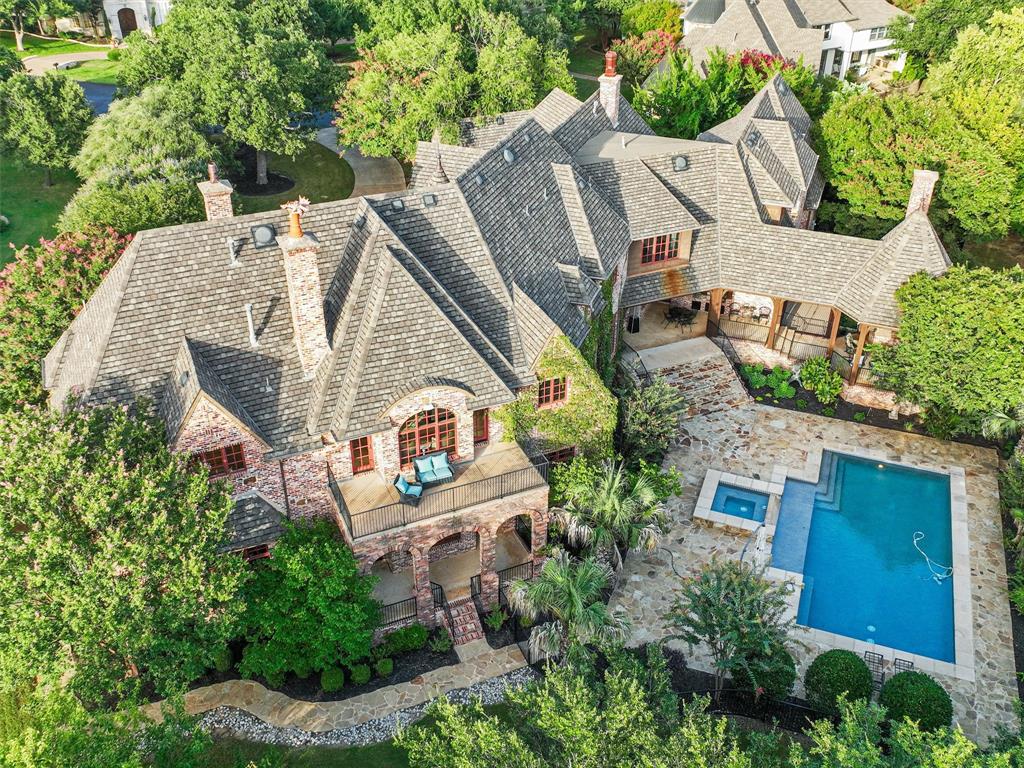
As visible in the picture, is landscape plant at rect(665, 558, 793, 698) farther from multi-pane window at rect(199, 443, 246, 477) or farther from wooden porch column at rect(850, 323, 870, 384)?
wooden porch column at rect(850, 323, 870, 384)

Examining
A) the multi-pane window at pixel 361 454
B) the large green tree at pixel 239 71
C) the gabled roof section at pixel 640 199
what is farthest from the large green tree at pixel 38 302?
the large green tree at pixel 239 71

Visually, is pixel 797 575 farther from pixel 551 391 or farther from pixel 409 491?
pixel 409 491

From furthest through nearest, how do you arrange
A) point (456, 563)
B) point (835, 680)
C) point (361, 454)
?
point (456, 563) → point (361, 454) → point (835, 680)

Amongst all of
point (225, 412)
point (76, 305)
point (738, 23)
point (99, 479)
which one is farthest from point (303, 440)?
point (738, 23)

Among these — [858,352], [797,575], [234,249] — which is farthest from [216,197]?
[858,352]

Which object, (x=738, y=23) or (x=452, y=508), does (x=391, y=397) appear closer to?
(x=452, y=508)

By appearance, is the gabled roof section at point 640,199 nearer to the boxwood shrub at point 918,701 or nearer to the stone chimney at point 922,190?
the stone chimney at point 922,190
